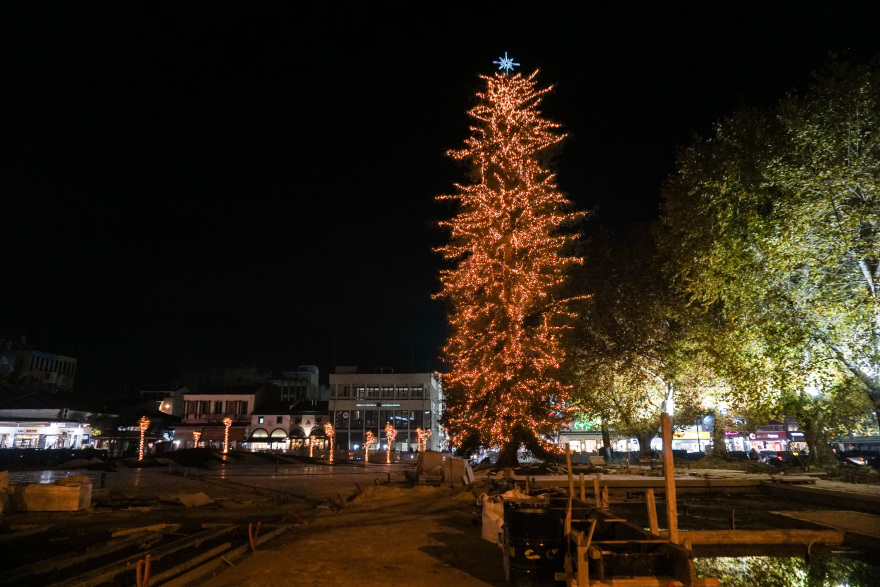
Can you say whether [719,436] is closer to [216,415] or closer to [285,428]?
[285,428]

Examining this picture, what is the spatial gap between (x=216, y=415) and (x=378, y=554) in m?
69.8

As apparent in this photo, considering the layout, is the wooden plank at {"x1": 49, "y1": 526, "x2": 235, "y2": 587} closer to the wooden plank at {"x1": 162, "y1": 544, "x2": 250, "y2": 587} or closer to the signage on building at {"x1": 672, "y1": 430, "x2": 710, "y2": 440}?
the wooden plank at {"x1": 162, "y1": 544, "x2": 250, "y2": 587}

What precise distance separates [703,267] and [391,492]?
14.2 meters

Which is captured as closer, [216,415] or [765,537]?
[765,537]

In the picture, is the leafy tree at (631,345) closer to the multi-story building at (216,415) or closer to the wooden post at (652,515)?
the wooden post at (652,515)

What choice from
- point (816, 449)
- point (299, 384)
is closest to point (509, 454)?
point (816, 449)

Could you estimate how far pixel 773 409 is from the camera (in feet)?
62.1

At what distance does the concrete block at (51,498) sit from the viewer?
16016 mm

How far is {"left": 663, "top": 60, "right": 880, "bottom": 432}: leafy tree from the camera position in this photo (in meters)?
16.1

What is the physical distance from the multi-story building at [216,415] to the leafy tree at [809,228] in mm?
65420

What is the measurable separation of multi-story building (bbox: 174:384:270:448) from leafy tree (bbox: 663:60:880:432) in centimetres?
6542

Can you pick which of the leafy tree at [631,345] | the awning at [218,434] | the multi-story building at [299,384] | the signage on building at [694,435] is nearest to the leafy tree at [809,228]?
the leafy tree at [631,345]

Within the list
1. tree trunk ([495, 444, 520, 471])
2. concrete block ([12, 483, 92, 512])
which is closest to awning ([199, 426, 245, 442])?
tree trunk ([495, 444, 520, 471])

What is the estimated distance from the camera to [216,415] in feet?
241
